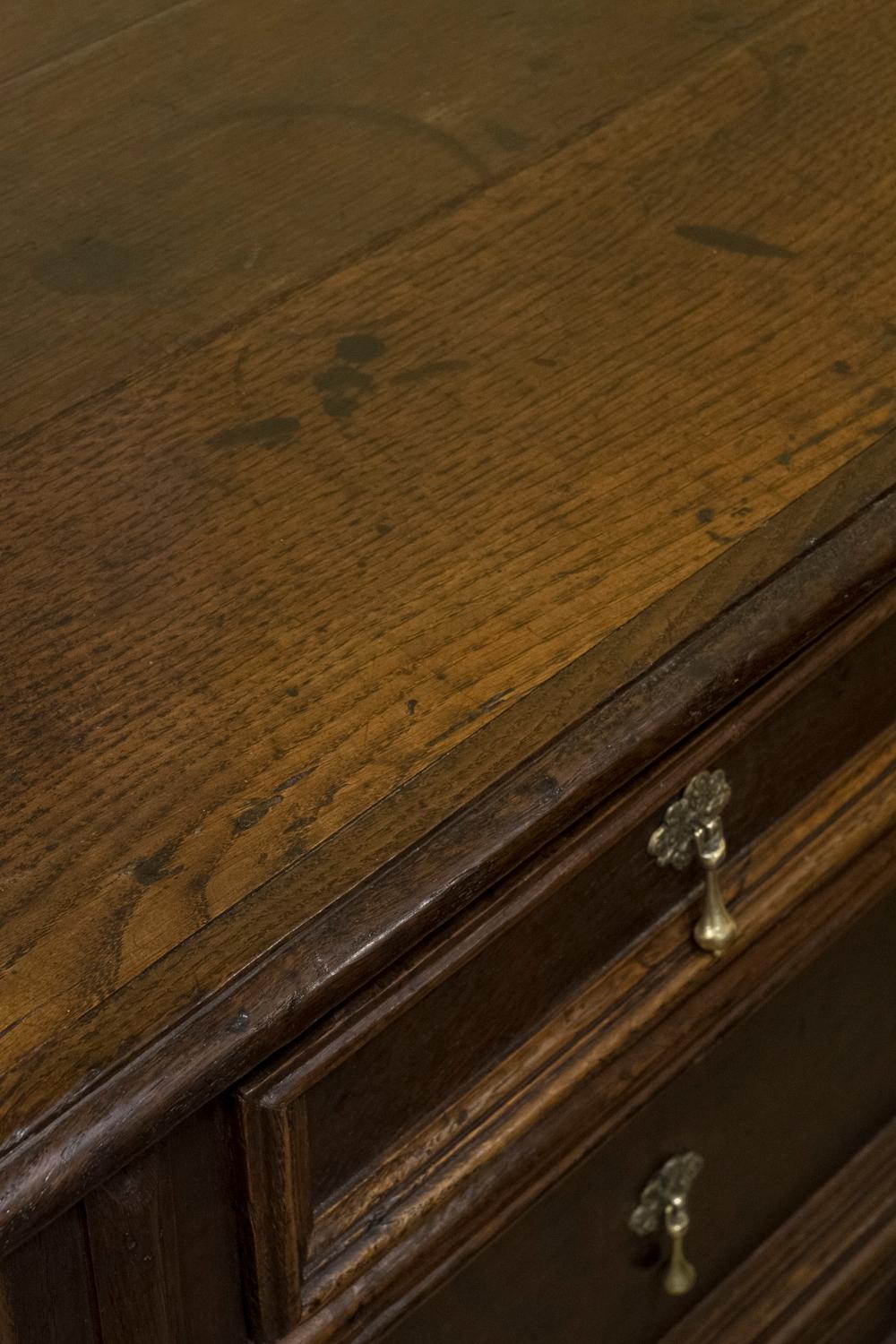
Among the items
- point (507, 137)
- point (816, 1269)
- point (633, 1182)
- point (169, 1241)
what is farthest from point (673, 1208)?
Result: point (507, 137)

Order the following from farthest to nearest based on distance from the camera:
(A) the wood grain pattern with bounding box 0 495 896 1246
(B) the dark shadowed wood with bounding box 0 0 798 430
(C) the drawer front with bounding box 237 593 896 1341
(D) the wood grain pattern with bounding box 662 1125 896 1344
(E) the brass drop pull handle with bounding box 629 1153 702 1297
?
(D) the wood grain pattern with bounding box 662 1125 896 1344, (E) the brass drop pull handle with bounding box 629 1153 702 1297, (B) the dark shadowed wood with bounding box 0 0 798 430, (C) the drawer front with bounding box 237 593 896 1341, (A) the wood grain pattern with bounding box 0 495 896 1246

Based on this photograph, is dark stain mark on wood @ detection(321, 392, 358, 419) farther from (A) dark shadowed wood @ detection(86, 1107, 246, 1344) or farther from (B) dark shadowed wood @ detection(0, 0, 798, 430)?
(A) dark shadowed wood @ detection(86, 1107, 246, 1344)

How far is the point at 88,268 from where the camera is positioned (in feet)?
2.34

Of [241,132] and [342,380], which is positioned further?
[241,132]

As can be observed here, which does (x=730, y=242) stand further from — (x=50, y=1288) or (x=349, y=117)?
(x=50, y=1288)

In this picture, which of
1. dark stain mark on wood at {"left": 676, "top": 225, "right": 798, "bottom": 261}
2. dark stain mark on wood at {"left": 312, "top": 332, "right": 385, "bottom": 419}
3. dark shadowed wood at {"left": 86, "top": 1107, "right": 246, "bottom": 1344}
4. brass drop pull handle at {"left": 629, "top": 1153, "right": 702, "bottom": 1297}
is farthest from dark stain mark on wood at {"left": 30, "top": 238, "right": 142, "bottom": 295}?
brass drop pull handle at {"left": 629, "top": 1153, "right": 702, "bottom": 1297}

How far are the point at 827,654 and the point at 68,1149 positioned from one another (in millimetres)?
343

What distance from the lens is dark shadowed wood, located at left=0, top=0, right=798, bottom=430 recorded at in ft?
2.28

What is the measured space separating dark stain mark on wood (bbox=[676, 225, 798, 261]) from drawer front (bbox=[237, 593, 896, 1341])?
0.15m

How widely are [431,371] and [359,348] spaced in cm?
3

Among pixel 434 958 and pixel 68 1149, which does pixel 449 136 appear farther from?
pixel 68 1149

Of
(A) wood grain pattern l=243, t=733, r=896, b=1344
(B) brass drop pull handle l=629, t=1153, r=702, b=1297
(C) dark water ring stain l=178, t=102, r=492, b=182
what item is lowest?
(B) brass drop pull handle l=629, t=1153, r=702, b=1297

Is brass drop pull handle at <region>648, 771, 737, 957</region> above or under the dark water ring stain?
under

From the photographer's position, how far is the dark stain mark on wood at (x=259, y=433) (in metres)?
0.63
